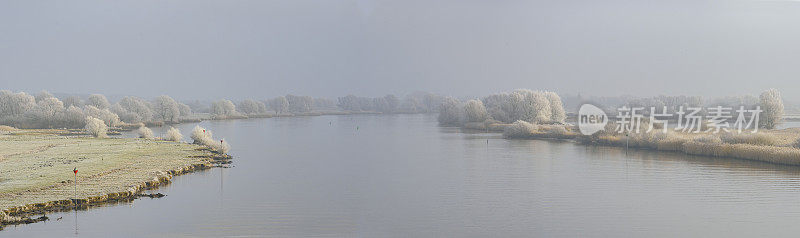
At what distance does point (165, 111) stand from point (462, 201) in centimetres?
9009

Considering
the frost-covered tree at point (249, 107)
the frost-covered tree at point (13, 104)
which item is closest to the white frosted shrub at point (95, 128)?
the frost-covered tree at point (13, 104)

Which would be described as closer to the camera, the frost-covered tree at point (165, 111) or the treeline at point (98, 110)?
the treeline at point (98, 110)

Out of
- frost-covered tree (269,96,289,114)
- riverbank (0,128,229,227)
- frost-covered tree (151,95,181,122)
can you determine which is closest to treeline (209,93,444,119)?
frost-covered tree (269,96,289,114)

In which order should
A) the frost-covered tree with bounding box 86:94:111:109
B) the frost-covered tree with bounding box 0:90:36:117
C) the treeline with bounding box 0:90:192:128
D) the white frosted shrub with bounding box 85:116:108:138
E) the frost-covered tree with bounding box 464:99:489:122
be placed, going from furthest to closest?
the frost-covered tree with bounding box 86:94:111:109, the frost-covered tree with bounding box 464:99:489:122, the frost-covered tree with bounding box 0:90:36:117, the treeline with bounding box 0:90:192:128, the white frosted shrub with bounding box 85:116:108:138

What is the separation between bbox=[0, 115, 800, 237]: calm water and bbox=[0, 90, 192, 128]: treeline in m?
40.0

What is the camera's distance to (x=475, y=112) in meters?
88.6

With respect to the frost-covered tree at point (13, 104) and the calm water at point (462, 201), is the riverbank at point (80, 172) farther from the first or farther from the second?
the frost-covered tree at point (13, 104)

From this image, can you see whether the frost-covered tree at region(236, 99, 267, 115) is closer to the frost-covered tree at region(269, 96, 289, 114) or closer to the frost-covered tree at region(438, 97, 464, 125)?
the frost-covered tree at region(269, 96, 289, 114)

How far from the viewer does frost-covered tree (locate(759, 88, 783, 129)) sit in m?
59.5

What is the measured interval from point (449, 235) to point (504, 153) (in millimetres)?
A: 25677

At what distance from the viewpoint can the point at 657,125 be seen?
5550 cm

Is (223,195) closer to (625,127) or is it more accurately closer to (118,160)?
(118,160)

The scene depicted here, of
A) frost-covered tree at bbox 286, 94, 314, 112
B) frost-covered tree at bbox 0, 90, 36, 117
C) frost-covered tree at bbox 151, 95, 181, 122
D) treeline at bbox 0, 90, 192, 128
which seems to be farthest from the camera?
frost-covered tree at bbox 286, 94, 314, 112

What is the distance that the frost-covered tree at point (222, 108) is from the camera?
5098 inches
